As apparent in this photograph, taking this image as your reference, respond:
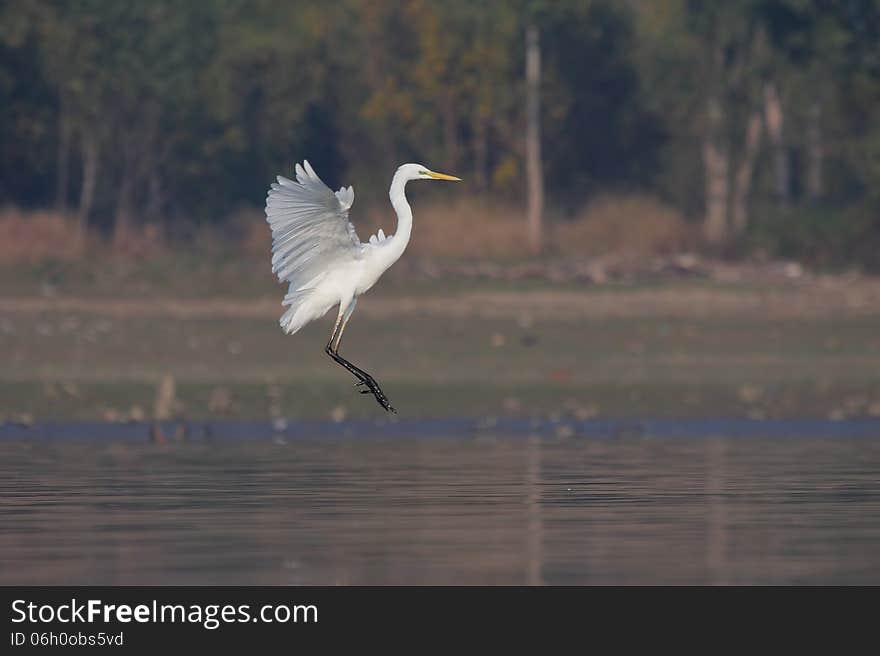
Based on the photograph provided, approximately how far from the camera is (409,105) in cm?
5722

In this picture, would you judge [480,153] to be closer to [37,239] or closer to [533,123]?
[533,123]

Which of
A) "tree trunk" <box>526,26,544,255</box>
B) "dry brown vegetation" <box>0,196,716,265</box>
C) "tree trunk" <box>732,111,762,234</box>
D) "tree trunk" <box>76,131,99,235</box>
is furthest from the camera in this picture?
"tree trunk" <box>732,111,762,234</box>

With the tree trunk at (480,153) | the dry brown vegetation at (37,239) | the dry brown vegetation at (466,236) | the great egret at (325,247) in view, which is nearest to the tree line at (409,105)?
the tree trunk at (480,153)

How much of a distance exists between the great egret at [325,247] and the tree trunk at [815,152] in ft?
130

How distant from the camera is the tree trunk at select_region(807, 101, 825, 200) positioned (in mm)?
56938

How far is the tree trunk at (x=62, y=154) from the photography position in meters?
52.0

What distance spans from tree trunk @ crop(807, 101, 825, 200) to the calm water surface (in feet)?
121

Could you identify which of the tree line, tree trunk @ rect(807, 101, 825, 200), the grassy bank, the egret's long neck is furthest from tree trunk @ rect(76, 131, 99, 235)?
the egret's long neck

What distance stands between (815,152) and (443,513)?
44279 mm

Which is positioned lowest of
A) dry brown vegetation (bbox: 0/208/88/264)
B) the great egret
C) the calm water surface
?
the calm water surface

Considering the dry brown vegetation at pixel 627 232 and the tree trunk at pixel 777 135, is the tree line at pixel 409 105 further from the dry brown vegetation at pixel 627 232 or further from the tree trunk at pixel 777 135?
the dry brown vegetation at pixel 627 232

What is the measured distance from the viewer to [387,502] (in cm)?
1527

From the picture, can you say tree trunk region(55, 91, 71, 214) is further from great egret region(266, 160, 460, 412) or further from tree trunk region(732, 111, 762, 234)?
great egret region(266, 160, 460, 412)
